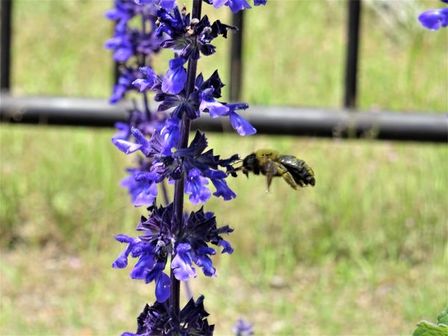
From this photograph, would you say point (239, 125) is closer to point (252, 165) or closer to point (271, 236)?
point (252, 165)

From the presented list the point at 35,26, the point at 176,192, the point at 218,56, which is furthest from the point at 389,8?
the point at 176,192

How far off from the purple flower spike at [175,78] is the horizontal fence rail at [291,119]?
3031 millimetres

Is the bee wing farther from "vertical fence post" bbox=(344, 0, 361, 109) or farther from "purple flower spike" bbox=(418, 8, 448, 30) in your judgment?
"vertical fence post" bbox=(344, 0, 361, 109)

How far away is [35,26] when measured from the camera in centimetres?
760

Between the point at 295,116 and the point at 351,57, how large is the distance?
0.38m

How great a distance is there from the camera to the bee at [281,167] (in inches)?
83.4

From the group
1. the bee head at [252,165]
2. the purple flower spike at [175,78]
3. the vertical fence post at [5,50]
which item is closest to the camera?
the purple flower spike at [175,78]

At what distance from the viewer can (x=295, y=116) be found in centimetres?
475

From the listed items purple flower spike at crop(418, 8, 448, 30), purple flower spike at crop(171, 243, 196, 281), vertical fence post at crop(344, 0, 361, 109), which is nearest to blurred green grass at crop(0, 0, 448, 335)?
vertical fence post at crop(344, 0, 361, 109)

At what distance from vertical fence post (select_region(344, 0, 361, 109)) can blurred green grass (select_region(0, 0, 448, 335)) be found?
0.20 metres

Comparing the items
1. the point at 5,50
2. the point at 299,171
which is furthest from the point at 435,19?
the point at 5,50

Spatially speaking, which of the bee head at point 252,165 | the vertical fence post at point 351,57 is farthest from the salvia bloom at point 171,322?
the vertical fence post at point 351,57

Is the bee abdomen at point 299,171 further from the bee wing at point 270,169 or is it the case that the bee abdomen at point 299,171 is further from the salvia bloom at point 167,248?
the salvia bloom at point 167,248

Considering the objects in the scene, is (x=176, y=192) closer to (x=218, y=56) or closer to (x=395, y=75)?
(x=395, y=75)
